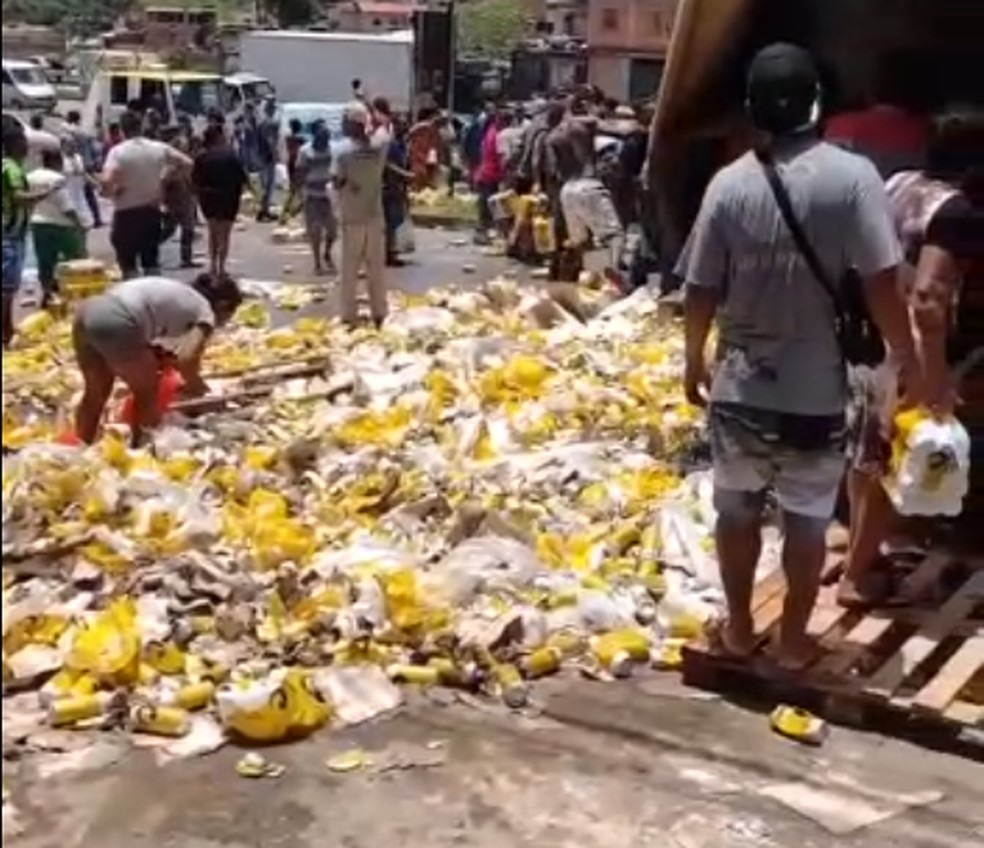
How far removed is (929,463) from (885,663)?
66 centimetres

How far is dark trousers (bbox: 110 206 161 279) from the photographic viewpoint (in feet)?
45.1

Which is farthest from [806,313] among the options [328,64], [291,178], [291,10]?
[291,10]

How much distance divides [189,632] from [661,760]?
63.6 inches

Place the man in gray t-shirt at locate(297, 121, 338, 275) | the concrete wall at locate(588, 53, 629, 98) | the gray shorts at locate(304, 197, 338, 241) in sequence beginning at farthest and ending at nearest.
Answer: the concrete wall at locate(588, 53, 629, 98) < the gray shorts at locate(304, 197, 338, 241) < the man in gray t-shirt at locate(297, 121, 338, 275)

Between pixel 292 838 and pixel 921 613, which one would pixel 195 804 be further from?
pixel 921 613

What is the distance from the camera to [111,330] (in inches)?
296

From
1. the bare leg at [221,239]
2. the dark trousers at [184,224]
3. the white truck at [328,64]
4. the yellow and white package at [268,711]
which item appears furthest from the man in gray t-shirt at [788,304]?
the white truck at [328,64]

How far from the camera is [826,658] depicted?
5.54m

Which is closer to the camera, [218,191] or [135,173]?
[135,173]

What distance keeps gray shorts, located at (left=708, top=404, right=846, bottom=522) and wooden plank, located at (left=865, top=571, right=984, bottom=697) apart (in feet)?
1.70

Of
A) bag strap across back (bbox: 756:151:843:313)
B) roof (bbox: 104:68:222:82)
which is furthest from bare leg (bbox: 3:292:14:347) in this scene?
roof (bbox: 104:68:222:82)

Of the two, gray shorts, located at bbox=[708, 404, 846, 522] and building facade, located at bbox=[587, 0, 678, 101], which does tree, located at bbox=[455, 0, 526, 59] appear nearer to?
building facade, located at bbox=[587, 0, 678, 101]

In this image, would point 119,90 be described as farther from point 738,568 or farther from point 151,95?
point 738,568

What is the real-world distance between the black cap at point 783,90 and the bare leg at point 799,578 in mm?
1168
